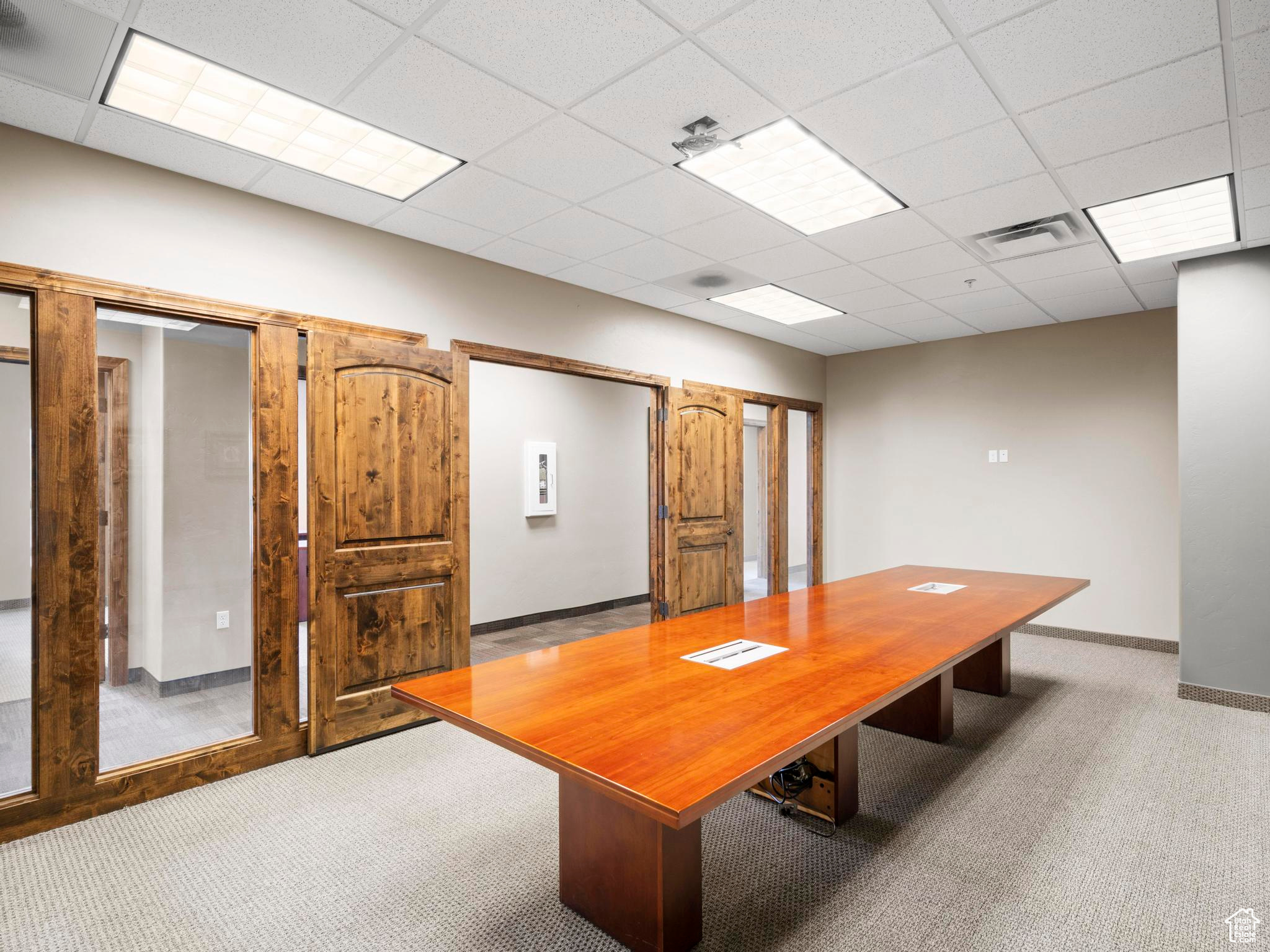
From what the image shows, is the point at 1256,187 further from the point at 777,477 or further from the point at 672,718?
the point at 777,477

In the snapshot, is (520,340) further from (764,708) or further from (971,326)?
(971,326)

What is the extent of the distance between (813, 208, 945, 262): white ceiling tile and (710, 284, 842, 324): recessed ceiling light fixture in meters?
0.78

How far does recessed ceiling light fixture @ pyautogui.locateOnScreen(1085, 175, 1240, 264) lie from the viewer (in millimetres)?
3070

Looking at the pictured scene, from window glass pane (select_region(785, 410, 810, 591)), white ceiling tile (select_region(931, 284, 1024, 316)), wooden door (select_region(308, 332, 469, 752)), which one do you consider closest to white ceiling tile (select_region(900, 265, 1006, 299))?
white ceiling tile (select_region(931, 284, 1024, 316))

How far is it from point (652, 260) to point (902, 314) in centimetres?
233

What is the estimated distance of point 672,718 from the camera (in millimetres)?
1702

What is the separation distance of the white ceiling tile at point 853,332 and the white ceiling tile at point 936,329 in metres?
0.12

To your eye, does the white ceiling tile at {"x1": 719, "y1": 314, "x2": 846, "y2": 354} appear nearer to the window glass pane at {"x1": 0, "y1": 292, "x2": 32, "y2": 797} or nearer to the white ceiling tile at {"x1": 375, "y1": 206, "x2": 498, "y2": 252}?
the white ceiling tile at {"x1": 375, "y1": 206, "x2": 498, "y2": 252}

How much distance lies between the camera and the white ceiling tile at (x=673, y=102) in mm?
2115

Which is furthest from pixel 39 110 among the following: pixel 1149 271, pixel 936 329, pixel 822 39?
pixel 936 329

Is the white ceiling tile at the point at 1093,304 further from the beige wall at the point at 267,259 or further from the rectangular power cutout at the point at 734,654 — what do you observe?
the rectangular power cutout at the point at 734,654

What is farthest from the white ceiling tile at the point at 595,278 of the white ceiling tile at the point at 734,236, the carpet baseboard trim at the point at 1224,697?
the carpet baseboard trim at the point at 1224,697

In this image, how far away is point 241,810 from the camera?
2.64 meters

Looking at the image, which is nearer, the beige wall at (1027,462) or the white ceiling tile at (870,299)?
the white ceiling tile at (870,299)
